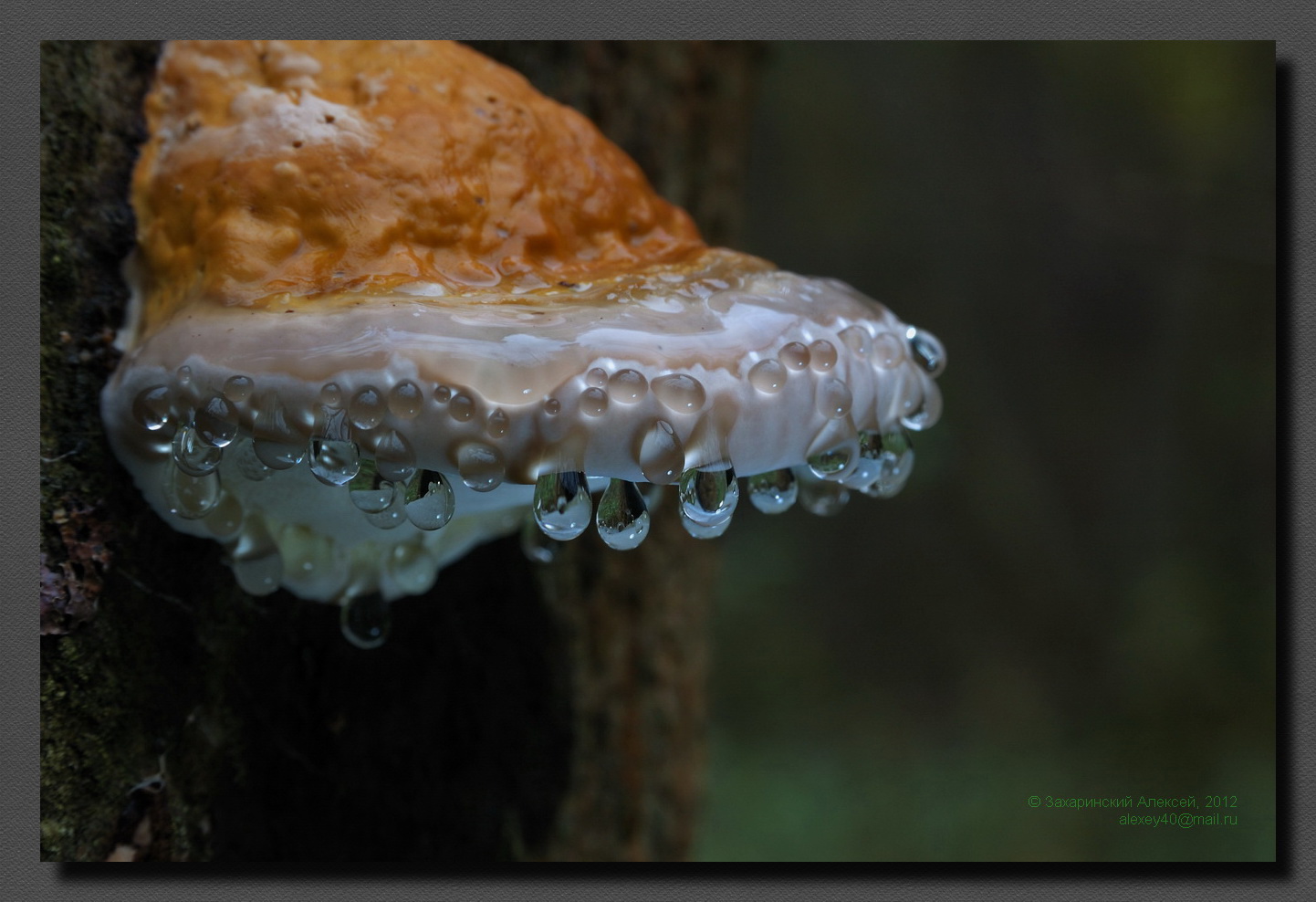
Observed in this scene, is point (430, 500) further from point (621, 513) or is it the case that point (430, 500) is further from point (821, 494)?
point (821, 494)

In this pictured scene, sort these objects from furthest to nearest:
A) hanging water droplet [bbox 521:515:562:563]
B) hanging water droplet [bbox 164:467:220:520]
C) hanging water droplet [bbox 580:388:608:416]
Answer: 1. hanging water droplet [bbox 521:515:562:563]
2. hanging water droplet [bbox 164:467:220:520]
3. hanging water droplet [bbox 580:388:608:416]

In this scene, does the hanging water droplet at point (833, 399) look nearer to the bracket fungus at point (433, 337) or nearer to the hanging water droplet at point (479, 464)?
the bracket fungus at point (433, 337)

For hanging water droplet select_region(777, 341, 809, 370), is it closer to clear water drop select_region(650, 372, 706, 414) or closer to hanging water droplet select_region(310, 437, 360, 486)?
clear water drop select_region(650, 372, 706, 414)

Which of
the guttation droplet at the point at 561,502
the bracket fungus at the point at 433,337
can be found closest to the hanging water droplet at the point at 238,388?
the bracket fungus at the point at 433,337

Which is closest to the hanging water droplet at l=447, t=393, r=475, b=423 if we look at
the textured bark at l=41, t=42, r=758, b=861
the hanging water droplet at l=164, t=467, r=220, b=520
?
the hanging water droplet at l=164, t=467, r=220, b=520

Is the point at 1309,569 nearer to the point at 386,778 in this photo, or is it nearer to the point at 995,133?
the point at 386,778
